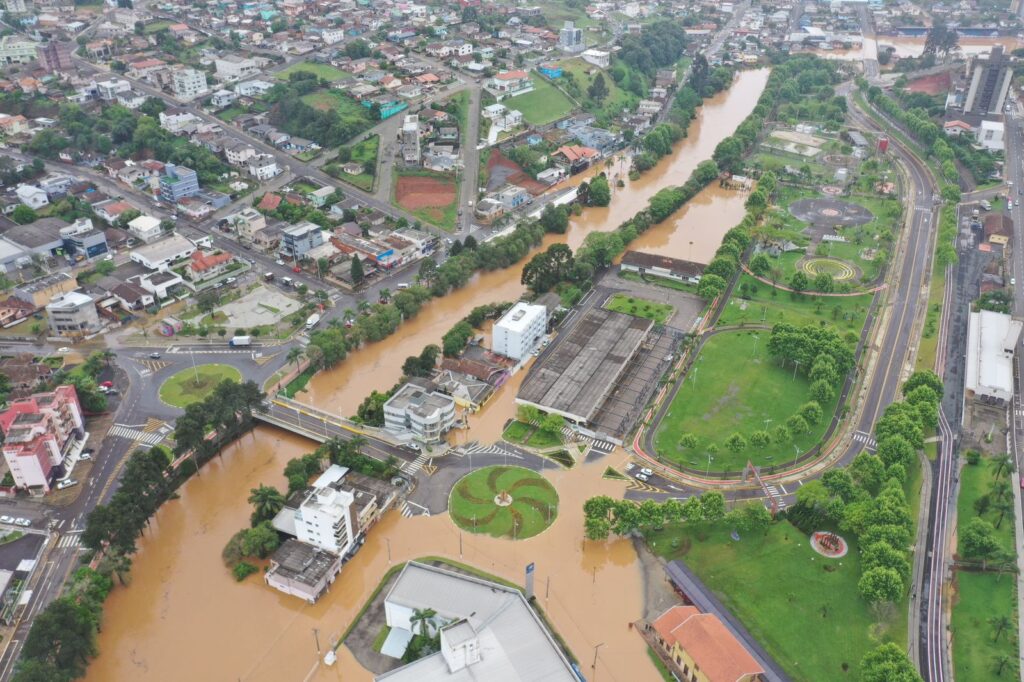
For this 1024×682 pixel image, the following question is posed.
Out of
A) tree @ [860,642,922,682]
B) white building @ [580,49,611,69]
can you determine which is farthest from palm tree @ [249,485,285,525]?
white building @ [580,49,611,69]

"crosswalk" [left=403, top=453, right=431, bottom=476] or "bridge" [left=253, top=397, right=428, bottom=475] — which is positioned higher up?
"crosswalk" [left=403, top=453, right=431, bottom=476]

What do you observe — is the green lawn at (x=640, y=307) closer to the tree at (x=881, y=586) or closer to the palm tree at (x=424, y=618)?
the tree at (x=881, y=586)

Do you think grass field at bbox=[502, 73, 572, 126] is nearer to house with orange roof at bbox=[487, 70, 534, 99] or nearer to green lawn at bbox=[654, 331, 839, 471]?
house with orange roof at bbox=[487, 70, 534, 99]

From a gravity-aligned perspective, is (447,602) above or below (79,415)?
above

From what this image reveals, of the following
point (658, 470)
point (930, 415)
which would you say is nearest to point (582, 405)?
point (658, 470)

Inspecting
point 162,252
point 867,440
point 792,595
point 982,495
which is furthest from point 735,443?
point 162,252

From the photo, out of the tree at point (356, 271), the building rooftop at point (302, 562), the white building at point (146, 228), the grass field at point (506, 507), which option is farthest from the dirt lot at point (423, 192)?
the building rooftop at point (302, 562)

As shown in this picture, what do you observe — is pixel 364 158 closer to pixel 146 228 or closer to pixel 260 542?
pixel 146 228

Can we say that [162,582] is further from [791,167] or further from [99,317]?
[791,167]
